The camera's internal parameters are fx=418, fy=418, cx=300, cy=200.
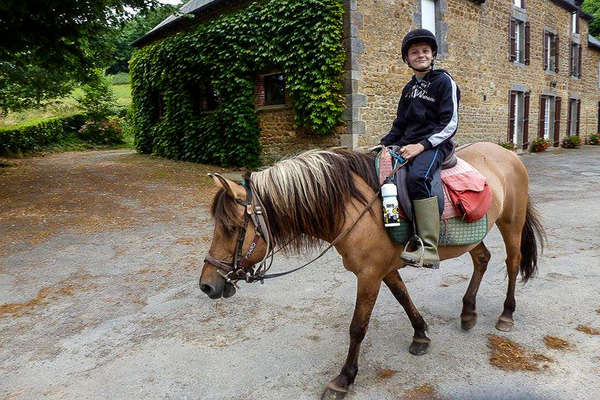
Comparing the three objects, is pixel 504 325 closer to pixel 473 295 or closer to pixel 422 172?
pixel 473 295

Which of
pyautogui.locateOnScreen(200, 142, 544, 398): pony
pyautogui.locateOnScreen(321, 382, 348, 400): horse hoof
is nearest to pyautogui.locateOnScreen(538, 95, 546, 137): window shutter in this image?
pyautogui.locateOnScreen(200, 142, 544, 398): pony

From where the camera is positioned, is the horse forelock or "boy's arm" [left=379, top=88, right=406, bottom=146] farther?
"boy's arm" [left=379, top=88, right=406, bottom=146]

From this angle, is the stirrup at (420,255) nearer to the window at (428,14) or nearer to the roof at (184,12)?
the window at (428,14)

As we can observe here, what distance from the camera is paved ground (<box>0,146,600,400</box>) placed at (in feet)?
9.02

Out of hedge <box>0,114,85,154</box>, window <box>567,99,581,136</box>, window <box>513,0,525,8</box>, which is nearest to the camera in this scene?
hedge <box>0,114,85,154</box>

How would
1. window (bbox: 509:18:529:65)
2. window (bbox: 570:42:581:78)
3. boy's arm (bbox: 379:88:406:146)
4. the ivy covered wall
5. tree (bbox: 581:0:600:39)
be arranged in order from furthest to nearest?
tree (bbox: 581:0:600:39), window (bbox: 570:42:581:78), window (bbox: 509:18:529:65), the ivy covered wall, boy's arm (bbox: 379:88:406:146)

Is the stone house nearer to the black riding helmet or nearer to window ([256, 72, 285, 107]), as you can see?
window ([256, 72, 285, 107])

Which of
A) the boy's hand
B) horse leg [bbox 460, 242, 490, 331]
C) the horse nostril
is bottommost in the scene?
horse leg [bbox 460, 242, 490, 331]

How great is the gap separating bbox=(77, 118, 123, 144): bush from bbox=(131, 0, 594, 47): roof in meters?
8.24

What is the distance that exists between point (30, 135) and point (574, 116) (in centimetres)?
2789

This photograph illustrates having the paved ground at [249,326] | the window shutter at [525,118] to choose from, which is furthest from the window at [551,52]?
the paved ground at [249,326]

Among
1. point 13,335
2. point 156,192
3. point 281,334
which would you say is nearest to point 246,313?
point 281,334

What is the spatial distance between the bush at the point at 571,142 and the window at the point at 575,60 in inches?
149

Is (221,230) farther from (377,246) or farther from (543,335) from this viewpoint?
(543,335)
